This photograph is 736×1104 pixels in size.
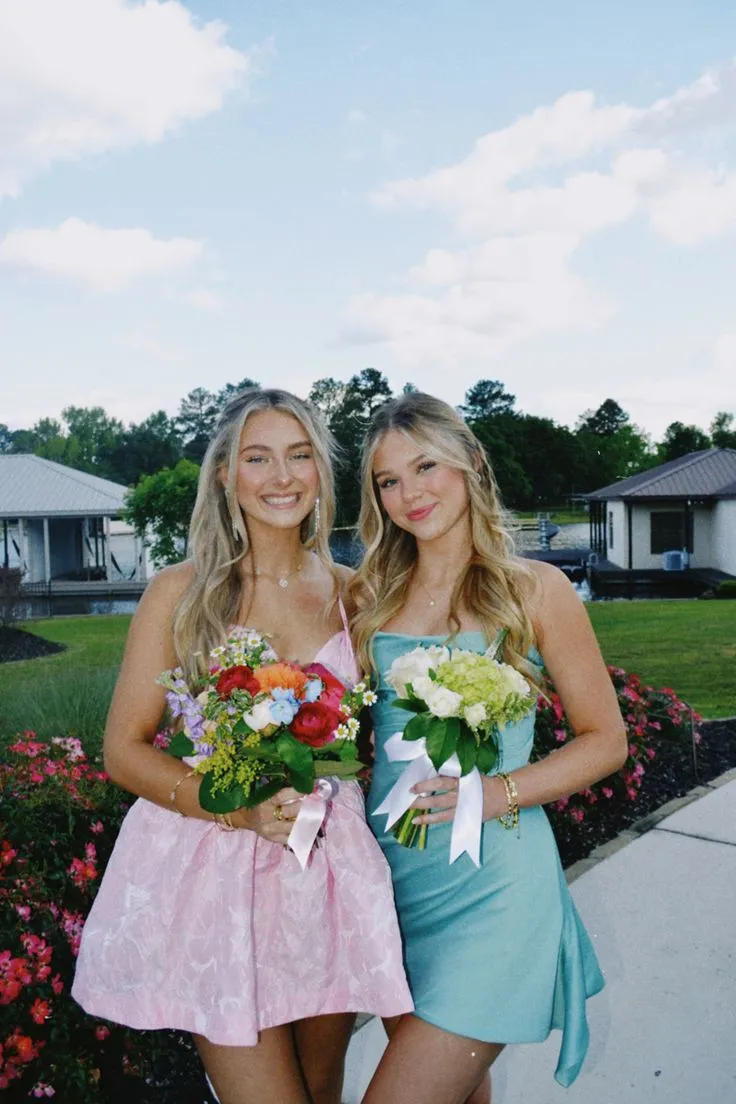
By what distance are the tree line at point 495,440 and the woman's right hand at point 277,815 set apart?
169 feet

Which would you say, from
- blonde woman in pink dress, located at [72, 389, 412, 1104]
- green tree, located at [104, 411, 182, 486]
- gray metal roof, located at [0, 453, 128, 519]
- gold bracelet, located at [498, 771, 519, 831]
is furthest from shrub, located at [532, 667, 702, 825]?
green tree, located at [104, 411, 182, 486]

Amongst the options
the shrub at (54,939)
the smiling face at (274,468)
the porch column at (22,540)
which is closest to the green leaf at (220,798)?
the smiling face at (274,468)

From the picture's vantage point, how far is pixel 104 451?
349 feet

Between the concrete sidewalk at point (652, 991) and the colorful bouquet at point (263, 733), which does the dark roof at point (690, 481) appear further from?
the colorful bouquet at point (263, 733)

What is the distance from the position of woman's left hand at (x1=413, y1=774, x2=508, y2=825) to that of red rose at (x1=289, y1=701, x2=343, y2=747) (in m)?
0.36

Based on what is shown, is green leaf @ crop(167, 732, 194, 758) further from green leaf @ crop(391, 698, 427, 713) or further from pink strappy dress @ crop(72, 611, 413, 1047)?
green leaf @ crop(391, 698, 427, 713)

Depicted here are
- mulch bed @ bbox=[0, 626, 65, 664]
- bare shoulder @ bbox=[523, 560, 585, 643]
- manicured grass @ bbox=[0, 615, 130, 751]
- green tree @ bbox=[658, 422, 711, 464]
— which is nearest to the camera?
bare shoulder @ bbox=[523, 560, 585, 643]

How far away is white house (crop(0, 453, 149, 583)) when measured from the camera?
38688mm

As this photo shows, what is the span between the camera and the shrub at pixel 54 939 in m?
→ 3.00

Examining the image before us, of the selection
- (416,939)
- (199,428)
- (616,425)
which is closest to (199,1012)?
(416,939)

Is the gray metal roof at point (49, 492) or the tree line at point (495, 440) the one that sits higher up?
the tree line at point (495, 440)

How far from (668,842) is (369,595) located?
3.73 m

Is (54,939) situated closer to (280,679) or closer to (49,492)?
(280,679)

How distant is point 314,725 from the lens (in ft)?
6.81
